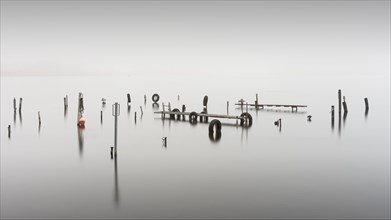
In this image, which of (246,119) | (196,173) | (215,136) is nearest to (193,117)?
(246,119)

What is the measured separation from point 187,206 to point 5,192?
8447 millimetres

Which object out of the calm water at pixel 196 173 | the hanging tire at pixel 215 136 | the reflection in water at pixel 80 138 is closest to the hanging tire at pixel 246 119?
the calm water at pixel 196 173

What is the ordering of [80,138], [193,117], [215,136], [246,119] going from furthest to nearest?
[193,117]
[246,119]
[215,136]
[80,138]

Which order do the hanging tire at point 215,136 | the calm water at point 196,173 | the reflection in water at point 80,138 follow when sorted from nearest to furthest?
the calm water at point 196,173 → the reflection in water at point 80,138 → the hanging tire at point 215,136

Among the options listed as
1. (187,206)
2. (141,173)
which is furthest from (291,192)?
(141,173)

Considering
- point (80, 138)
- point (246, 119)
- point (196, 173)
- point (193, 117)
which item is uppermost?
point (193, 117)

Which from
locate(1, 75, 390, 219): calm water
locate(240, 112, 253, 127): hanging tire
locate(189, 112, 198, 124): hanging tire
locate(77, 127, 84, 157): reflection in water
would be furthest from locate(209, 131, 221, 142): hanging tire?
locate(77, 127, 84, 157): reflection in water

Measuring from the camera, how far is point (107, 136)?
3659cm

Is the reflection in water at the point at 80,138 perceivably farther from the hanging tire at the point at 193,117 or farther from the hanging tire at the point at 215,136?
the hanging tire at the point at 193,117

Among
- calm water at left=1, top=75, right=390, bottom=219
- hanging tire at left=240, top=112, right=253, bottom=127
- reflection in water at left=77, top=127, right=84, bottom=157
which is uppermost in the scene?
hanging tire at left=240, top=112, right=253, bottom=127

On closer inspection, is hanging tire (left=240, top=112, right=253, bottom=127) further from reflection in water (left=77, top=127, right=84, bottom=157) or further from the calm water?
reflection in water (left=77, top=127, right=84, bottom=157)

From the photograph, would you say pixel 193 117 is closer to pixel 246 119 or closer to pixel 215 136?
pixel 246 119

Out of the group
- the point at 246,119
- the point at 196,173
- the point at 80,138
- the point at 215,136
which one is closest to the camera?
the point at 196,173

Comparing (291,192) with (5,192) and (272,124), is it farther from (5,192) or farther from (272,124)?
(272,124)
